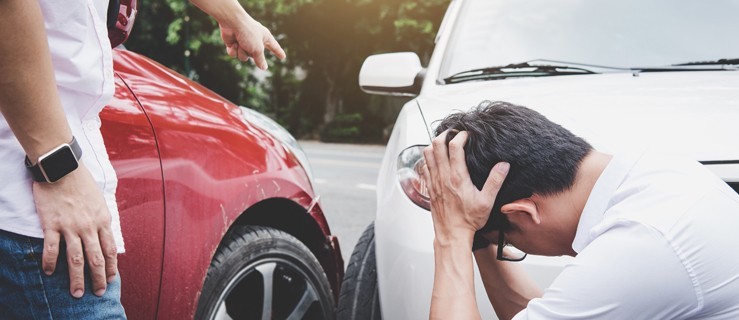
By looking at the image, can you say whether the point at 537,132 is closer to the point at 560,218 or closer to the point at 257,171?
the point at 560,218

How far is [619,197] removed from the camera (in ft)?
→ 4.61

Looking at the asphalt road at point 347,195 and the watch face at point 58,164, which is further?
the asphalt road at point 347,195

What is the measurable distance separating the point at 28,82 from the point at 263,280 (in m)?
1.49

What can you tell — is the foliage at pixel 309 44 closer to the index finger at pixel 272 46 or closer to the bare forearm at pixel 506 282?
the index finger at pixel 272 46

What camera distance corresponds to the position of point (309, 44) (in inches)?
1115

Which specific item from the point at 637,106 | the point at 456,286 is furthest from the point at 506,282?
the point at 637,106

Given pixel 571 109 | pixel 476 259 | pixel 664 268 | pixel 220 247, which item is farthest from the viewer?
pixel 220 247

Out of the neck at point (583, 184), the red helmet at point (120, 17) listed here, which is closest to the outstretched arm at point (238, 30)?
the red helmet at point (120, 17)

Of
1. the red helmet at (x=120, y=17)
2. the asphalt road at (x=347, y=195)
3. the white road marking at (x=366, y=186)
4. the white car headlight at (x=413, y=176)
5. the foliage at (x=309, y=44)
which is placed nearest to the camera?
the red helmet at (x=120, y=17)

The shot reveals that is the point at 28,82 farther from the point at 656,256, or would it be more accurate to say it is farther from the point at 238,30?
the point at 656,256

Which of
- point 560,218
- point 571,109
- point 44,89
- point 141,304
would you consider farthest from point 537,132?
point 141,304

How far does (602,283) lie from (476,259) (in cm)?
62

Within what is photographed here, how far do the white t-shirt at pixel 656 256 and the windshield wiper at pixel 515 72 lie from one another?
141 cm

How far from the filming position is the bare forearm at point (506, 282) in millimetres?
1918
